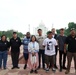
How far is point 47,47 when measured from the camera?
822 cm

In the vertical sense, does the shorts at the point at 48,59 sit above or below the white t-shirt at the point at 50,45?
below

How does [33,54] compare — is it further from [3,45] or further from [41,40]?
[3,45]

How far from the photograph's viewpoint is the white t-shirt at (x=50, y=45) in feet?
26.9

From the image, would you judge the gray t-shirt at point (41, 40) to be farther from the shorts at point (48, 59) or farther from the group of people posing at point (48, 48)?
the shorts at point (48, 59)

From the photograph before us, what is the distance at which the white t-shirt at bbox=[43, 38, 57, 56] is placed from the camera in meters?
8.20

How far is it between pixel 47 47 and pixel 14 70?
1600 mm

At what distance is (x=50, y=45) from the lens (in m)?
8.21

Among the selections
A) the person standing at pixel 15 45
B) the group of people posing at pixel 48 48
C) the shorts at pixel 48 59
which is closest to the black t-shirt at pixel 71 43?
the group of people posing at pixel 48 48

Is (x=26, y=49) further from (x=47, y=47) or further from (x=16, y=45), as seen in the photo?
(x=47, y=47)

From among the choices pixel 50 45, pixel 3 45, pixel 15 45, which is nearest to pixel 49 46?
pixel 50 45

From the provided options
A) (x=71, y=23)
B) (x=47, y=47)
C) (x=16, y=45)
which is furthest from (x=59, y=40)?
(x=71, y=23)

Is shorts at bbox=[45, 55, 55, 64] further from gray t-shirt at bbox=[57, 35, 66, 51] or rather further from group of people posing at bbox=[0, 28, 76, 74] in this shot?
gray t-shirt at bbox=[57, 35, 66, 51]

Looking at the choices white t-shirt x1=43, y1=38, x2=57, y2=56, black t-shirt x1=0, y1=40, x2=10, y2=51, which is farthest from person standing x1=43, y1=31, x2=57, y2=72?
black t-shirt x1=0, y1=40, x2=10, y2=51

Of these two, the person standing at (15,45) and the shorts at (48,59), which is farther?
the person standing at (15,45)
